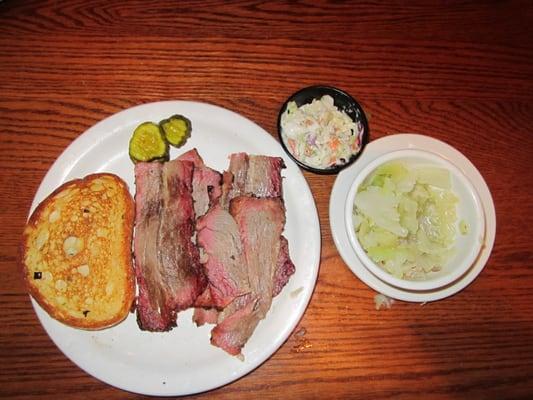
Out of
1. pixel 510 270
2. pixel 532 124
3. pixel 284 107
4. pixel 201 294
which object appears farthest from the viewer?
pixel 532 124

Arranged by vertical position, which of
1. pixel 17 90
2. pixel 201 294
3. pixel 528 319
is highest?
pixel 17 90

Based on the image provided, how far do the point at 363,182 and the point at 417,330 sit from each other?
91 cm

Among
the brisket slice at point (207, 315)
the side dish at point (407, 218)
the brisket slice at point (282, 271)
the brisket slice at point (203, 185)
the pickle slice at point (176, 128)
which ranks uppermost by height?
the pickle slice at point (176, 128)

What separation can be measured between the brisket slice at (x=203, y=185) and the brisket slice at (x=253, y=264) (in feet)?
0.39

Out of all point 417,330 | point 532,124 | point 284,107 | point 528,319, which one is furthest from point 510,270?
point 284,107

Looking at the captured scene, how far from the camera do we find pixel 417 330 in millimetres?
2533

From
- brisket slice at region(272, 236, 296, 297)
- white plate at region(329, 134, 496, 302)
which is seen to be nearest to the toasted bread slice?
brisket slice at region(272, 236, 296, 297)

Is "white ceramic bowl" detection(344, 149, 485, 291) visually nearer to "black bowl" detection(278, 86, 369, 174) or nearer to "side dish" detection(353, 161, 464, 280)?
"side dish" detection(353, 161, 464, 280)

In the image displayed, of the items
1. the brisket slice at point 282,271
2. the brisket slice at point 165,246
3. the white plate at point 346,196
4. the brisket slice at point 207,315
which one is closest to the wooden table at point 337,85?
the white plate at point 346,196

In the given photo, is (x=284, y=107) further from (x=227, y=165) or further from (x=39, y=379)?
(x=39, y=379)

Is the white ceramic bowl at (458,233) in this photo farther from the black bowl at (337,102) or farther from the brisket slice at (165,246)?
the brisket slice at (165,246)

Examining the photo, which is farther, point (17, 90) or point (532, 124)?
point (532, 124)

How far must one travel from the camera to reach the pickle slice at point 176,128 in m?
2.46

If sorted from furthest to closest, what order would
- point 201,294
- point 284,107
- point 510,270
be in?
point 510,270 < point 284,107 < point 201,294
